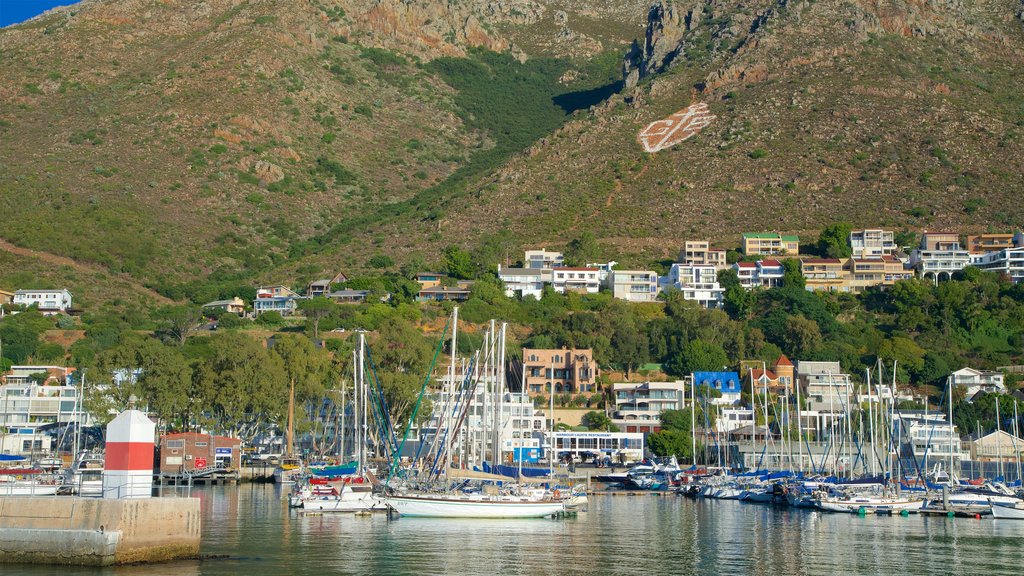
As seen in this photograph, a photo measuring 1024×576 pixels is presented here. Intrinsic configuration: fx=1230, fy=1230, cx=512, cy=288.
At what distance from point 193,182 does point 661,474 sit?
9610cm

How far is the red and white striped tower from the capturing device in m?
30.4

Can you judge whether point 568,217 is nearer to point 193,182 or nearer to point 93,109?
point 193,182

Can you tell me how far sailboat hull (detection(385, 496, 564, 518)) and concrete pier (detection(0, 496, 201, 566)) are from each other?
2217 cm

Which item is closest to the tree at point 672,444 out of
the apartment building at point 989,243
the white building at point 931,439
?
the white building at point 931,439

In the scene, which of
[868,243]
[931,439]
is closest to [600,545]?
[931,439]

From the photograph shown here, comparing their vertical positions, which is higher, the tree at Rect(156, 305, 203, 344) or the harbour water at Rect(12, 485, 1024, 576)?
the tree at Rect(156, 305, 203, 344)

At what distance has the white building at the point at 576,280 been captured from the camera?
132875mm

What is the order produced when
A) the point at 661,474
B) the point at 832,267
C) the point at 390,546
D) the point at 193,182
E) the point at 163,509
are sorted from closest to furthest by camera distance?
1. the point at 163,509
2. the point at 390,546
3. the point at 661,474
4. the point at 832,267
5. the point at 193,182

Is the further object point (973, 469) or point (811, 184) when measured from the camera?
point (811, 184)

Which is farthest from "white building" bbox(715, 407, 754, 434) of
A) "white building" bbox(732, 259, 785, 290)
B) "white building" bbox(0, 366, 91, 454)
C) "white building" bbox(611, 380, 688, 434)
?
"white building" bbox(0, 366, 91, 454)

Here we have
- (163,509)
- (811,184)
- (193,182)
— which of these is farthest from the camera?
(193,182)

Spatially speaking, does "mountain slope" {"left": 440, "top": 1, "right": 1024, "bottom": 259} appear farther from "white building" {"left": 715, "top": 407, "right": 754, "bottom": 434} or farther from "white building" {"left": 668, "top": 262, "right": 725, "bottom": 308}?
"white building" {"left": 715, "top": 407, "right": 754, "bottom": 434}

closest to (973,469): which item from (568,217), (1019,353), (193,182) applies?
(1019,353)

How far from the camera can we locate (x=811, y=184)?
147 meters
